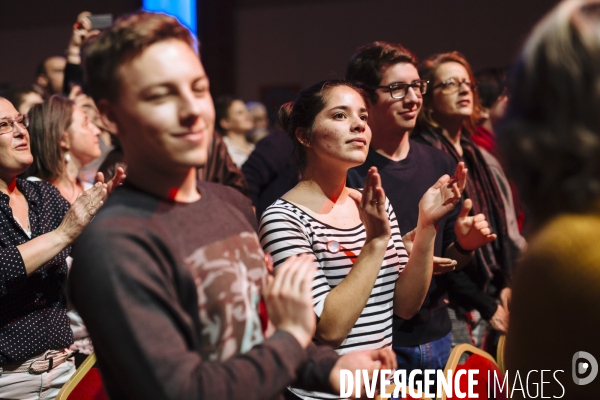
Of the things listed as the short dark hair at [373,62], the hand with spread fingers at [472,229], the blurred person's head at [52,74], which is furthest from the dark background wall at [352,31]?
the hand with spread fingers at [472,229]

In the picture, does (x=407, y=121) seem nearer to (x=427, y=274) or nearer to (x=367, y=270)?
(x=427, y=274)

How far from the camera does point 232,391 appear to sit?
96 centimetres

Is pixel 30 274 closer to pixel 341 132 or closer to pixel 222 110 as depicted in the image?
pixel 341 132

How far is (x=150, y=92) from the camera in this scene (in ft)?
3.34

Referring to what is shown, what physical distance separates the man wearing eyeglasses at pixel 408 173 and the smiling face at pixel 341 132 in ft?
1.05

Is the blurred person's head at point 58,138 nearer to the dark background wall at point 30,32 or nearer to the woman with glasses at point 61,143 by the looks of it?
the woman with glasses at point 61,143

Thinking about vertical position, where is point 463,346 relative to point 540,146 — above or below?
below

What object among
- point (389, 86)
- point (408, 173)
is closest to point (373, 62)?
point (389, 86)

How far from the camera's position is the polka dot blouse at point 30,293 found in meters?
1.85

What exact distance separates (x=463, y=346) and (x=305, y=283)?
3.36 feet

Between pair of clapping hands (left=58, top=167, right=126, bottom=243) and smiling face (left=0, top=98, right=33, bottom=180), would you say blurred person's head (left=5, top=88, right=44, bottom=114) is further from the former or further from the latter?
pair of clapping hands (left=58, top=167, right=126, bottom=243)

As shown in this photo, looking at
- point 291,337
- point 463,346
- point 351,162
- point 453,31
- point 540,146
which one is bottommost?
point 463,346

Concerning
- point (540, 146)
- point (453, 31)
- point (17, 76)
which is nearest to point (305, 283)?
point (540, 146)

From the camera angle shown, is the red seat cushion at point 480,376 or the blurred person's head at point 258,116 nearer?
the red seat cushion at point 480,376
